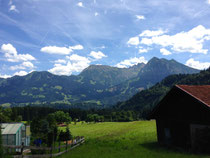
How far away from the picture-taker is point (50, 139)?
29.0 m

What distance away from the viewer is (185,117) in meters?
22.0

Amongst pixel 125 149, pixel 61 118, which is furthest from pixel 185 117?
pixel 61 118

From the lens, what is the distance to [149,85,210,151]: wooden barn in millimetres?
19156

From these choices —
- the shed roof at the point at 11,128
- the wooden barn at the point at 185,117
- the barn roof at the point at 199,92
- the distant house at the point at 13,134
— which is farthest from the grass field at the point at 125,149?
the shed roof at the point at 11,128

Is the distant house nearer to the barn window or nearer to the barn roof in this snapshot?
the barn window

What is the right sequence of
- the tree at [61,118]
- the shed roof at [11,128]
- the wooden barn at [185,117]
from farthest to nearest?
the tree at [61,118]
the shed roof at [11,128]
the wooden barn at [185,117]

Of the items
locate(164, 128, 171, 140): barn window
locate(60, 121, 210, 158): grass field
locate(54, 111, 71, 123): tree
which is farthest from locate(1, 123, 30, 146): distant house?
locate(54, 111, 71, 123): tree

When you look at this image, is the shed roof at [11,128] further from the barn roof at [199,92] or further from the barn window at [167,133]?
the barn roof at [199,92]

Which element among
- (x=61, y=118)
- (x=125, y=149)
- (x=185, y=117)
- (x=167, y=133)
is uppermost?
(x=185, y=117)

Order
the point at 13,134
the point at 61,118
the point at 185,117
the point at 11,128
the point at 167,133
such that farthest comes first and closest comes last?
1. the point at 61,118
2. the point at 11,128
3. the point at 167,133
4. the point at 13,134
5. the point at 185,117

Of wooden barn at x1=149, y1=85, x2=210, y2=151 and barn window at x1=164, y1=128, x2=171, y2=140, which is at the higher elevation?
wooden barn at x1=149, y1=85, x2=210, y2=151

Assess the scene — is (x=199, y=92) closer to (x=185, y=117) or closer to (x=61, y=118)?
(x=185, y=117)

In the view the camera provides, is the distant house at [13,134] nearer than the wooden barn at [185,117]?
No

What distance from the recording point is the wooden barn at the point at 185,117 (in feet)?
62.8
